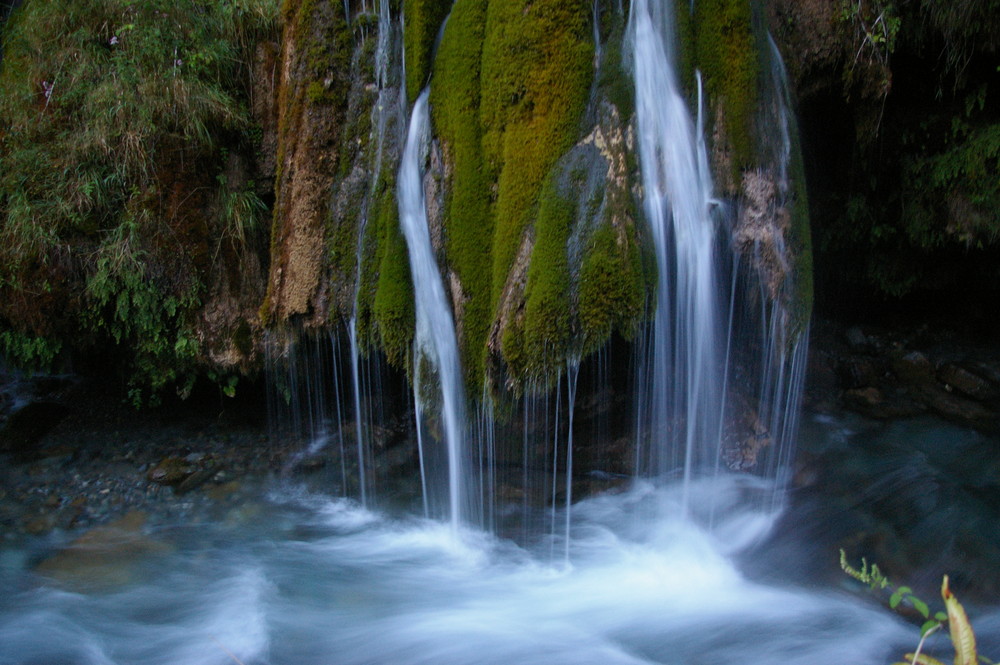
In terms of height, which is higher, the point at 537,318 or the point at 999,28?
the point at 999,28

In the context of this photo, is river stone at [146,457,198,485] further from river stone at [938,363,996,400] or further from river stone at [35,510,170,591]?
river stone at [938,363,996,400]

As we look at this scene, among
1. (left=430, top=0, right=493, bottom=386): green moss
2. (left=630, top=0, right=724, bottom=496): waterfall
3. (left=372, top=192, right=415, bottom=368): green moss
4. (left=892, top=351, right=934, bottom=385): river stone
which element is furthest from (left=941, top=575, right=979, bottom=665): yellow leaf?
(left=892, top=351, right=934, bottom=385): river stone

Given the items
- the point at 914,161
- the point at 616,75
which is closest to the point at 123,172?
the point at 616,75

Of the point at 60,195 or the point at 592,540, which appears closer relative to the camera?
the point at 592,540

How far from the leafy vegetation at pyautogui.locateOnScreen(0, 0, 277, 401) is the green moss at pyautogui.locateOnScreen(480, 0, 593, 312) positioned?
2514 millimetres

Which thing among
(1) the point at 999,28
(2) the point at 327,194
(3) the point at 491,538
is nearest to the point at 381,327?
(2) the point at 327,194

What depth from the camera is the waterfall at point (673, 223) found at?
3.98 metres

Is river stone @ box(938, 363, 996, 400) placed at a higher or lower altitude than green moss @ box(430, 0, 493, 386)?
lower

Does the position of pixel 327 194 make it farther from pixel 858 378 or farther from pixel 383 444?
pixel 858 378

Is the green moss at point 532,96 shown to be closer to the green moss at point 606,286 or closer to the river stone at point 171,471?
the green moss at point 606,286

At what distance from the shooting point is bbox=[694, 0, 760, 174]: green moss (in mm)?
4129

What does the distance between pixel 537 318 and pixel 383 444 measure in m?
2.41

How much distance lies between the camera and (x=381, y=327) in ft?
15.2

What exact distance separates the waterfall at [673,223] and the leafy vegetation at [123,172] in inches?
133
